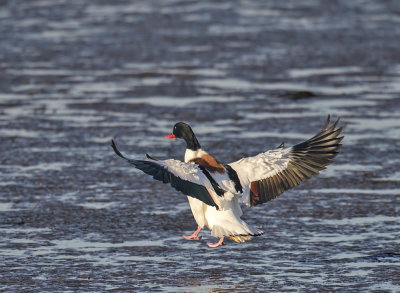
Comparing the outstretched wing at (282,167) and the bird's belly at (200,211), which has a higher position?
the outstretched wing at (282,167)

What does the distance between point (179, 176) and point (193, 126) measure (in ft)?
17.7

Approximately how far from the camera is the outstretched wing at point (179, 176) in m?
7.68

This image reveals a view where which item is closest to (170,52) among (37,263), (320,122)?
(320,122)

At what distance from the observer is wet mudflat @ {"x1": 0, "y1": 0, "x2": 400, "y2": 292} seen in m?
7.98

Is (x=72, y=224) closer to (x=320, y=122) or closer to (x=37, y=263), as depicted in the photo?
(x=37, y=263)

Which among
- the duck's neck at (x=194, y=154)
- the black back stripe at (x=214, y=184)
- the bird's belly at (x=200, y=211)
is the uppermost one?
the duck's neck at (x=194, y=154)

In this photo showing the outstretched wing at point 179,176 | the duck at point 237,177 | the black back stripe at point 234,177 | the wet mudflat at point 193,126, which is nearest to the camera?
the outstretched wing at point 179,176

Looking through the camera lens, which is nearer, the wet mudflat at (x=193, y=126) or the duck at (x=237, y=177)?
the duck at (x=237, y=177)

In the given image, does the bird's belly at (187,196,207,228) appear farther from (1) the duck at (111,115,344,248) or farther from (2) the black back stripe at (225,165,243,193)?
(2) the black back stripe at (225,165,243,193)

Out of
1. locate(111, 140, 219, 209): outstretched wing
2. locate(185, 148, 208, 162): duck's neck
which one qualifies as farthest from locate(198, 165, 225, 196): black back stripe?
locate(185, 148, 208, 162): duck's neck

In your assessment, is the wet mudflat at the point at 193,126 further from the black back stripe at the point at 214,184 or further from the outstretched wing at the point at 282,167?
the black back stripe at the point at 214,184

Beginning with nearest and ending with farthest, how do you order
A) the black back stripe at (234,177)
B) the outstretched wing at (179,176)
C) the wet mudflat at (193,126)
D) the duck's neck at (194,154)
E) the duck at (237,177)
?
the outstretched wing at (179,176)
the duck at (237,177)
the wet mudflat at (193,126)
the black back stripe at (234,177)
the duck's neck at (194,154)

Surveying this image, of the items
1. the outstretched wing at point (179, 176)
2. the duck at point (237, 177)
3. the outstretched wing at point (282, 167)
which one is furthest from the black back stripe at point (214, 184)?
the outstretched wing at point (282, 167)

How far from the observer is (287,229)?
9.12 meters
